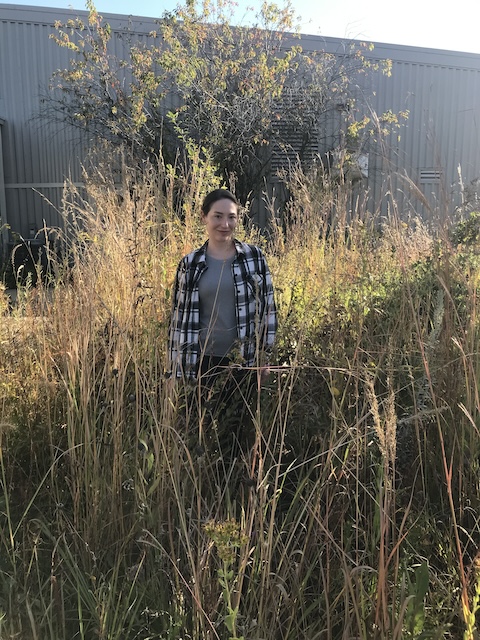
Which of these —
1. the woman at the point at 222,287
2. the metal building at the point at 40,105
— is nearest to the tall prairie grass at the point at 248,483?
the woman at the point at 222,287

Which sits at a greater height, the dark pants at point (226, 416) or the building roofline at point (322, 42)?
the building roofline at point (322, 42)

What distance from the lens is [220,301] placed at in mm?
2377

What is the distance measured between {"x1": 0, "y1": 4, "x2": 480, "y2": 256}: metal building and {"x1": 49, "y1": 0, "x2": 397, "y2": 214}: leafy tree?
0.52 metres

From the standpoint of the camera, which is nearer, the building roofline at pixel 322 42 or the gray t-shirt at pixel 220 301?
the gray t-shirt at pixel 220 301

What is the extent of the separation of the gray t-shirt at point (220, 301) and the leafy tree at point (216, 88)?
222 inches

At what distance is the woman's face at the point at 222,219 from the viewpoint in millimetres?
2361

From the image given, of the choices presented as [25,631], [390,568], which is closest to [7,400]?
[25,631]

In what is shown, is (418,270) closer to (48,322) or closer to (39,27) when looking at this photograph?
(48,322)

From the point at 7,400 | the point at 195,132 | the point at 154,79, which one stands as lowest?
the point at 7,400

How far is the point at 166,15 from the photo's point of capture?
8.84m

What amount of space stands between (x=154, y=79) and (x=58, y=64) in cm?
298

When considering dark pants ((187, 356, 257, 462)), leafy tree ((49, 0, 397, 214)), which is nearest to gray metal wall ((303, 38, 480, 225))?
leafy tree ((49, 0, 397, 214))

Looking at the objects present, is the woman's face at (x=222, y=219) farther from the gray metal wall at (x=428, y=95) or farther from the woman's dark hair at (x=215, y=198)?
the gray metal wall at (x=428, y=95)

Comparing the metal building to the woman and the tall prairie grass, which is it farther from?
the tall prairie grass
